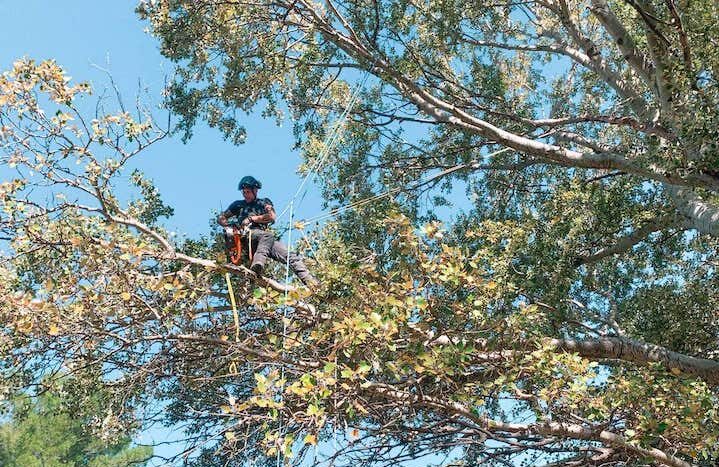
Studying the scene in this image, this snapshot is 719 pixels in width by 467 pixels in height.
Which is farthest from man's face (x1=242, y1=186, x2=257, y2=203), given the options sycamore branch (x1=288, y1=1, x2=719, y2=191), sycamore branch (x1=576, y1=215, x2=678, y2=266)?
sycamore branch (x1=576, y1=215, x2=678, y2=266)

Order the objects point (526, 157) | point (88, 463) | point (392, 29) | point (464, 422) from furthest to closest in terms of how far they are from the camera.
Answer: point (88, 463)
point (526, 157)
point (392, 29)
point (464, 422)

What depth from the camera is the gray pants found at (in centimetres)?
606

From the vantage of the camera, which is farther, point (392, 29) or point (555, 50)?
point (555, 50)

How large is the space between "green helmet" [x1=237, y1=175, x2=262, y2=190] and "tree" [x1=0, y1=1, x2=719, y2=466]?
842 mm

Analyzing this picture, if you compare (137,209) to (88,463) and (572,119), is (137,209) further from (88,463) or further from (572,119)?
(88,463)

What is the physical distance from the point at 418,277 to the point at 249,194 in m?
2.03

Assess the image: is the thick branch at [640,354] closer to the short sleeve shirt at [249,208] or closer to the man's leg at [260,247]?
the man's leg at [260,247]

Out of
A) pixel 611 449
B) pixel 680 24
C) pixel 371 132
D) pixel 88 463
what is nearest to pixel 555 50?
pixel 371 132

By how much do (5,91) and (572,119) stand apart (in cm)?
584

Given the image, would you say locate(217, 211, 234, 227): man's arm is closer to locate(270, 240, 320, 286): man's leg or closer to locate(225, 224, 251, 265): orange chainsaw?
locate(225, 224, 251, 265): orange chainsaw

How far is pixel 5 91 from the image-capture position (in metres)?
5.93

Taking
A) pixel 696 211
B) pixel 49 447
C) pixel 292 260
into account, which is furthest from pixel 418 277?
pixel 49 447

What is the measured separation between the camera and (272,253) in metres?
6.33

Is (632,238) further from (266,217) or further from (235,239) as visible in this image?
(235,239)
